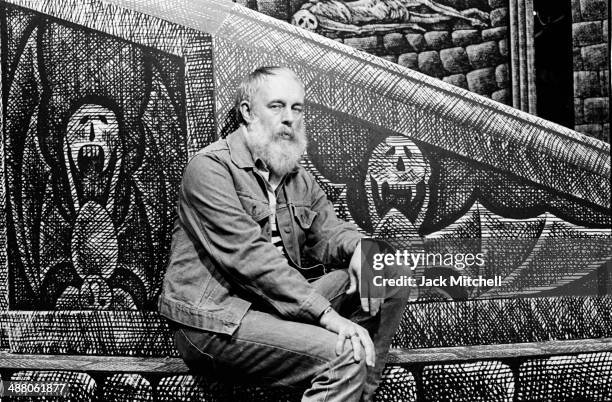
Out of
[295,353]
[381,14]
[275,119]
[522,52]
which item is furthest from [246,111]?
[522,52]

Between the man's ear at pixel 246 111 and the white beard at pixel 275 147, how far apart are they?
3 cm

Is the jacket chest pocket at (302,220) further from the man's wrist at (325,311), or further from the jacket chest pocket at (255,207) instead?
the man's wrist at (325,311)

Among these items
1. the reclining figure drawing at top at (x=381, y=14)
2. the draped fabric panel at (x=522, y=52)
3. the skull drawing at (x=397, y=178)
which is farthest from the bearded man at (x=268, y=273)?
the draped fabric panel at (x=522, y=52)

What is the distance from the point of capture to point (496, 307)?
2621 millimetres

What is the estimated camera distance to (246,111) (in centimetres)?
240

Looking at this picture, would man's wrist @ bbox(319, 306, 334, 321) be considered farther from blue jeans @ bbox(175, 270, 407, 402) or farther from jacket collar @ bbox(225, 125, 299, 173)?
jacket collar @ bbox(225, 125, 299, 173)

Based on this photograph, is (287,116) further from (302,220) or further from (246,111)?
(302,220)

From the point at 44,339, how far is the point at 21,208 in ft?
1.72

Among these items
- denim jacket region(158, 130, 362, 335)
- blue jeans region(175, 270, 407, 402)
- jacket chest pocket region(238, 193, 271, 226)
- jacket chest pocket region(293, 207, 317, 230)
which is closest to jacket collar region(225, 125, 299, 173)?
denim jacket region(158, 130, 362, 335)

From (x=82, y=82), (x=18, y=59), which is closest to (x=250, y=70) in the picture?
(x=82, y=82)

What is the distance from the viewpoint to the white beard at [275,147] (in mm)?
2342

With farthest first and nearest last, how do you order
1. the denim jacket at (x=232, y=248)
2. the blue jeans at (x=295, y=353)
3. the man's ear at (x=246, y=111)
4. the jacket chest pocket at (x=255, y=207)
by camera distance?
1. the man's ear at (x=246, y=111)
2. the jacket chest pocket at (x=255, y=207)
3. the denim jacket at (x=232, y=248)
4. the blue jeans at (x=295, y=353)

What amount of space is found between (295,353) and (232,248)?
0.37m

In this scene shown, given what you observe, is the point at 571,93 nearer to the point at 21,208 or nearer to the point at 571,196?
the point at 571,196
